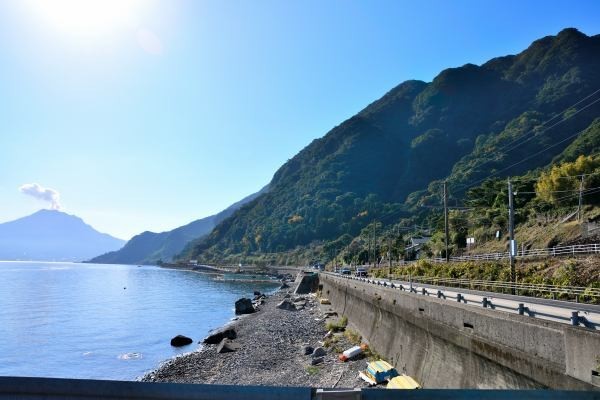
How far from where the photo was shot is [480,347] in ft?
41.9

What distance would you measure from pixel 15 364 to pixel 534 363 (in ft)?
117

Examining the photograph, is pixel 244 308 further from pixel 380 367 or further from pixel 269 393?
pixel 269 393

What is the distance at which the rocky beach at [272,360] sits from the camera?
23.3 meters

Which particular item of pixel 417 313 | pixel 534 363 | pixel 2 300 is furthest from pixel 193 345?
pixel 2 300

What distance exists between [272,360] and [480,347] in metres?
A: 19.0

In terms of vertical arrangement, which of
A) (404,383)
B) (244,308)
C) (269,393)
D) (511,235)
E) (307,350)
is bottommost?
(244,308)

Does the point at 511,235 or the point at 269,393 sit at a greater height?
the point at 511,235

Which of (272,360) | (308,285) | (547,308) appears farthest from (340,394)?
(308,285)

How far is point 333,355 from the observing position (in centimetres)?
2770

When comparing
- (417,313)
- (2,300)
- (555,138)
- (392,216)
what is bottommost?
(2,300)

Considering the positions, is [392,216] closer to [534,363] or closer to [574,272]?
[574,272]

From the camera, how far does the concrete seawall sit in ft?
28.2

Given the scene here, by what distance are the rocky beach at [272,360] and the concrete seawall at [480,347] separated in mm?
3183

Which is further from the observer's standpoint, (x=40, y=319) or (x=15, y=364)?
(x=40, y=319)
